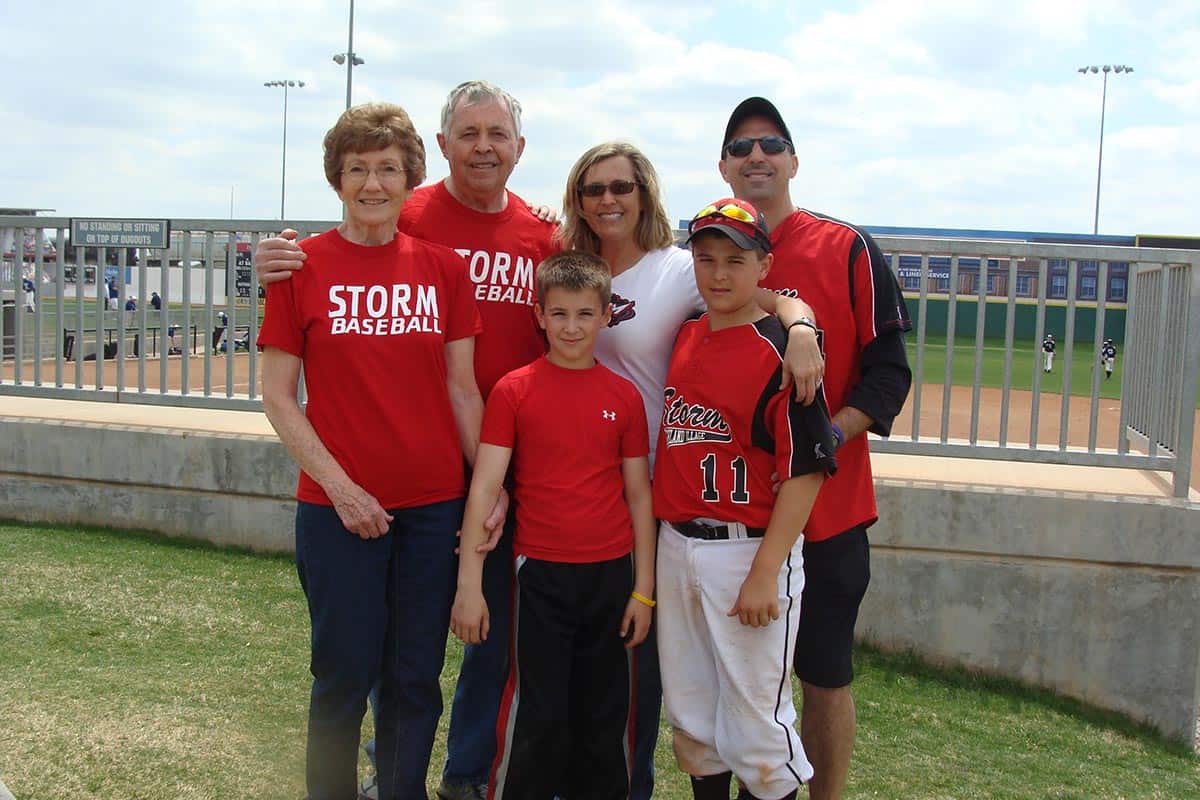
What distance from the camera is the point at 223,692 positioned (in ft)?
13.1

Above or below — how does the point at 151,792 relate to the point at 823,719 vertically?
below

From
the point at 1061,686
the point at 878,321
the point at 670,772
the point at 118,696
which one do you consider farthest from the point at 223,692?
the point at 1061,686

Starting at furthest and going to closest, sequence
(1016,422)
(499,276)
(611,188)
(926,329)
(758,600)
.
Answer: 1. (1016,422)
2. (926,329)
3. (499,276)
4. (611,188)
5. (758,600)

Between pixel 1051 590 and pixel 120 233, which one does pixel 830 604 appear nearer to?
pixel 1051 590

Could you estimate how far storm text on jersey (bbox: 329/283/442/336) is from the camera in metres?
2.76

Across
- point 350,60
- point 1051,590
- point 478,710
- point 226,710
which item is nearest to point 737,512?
point 478,710

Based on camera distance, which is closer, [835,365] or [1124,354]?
[835,365]

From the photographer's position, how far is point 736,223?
2719mm

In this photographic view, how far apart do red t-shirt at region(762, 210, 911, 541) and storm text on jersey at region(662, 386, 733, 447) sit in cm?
40

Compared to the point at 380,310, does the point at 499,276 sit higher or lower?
higher

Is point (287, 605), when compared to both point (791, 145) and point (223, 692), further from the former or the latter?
point (791, 145)

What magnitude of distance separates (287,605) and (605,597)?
2.63 metres

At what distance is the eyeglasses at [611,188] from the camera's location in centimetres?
298

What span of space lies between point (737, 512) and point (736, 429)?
22cm
